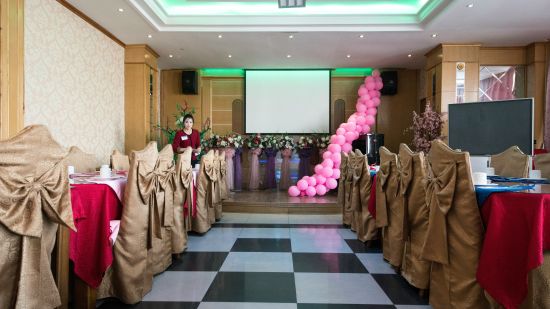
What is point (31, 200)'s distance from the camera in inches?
57.3

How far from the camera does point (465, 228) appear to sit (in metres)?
1.82

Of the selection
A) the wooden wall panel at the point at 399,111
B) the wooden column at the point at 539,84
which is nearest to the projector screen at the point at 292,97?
the wooden wall panel at the point at 399,111

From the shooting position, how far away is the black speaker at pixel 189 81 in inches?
346

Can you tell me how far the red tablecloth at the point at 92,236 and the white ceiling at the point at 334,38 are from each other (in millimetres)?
3775

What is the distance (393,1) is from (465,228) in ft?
16.5

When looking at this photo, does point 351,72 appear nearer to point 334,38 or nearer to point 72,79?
point 334,38

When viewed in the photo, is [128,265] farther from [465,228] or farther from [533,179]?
[533,179]

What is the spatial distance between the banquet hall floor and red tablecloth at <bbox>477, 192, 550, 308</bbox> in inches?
27.1

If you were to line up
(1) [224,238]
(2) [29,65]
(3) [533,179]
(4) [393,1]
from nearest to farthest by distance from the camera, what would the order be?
(3) [533,179] → (1) [224,238] → (2) [29,65] → (4) [393,1]

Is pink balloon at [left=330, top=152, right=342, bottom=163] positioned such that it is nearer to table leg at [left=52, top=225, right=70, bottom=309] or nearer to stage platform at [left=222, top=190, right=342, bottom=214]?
stage platform at [left=222, top=190, right=342, bottom=214]

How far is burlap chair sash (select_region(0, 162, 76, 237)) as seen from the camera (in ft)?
4.44

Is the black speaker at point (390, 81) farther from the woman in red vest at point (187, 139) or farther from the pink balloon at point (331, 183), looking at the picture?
the woman in red vest at point (187, 139)

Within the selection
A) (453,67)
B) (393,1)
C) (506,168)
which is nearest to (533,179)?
(506,168)

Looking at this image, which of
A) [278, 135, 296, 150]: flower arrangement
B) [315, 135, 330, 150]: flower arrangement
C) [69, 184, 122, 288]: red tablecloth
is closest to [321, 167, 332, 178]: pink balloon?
[278, 135, 296, 150]: flower arrangement
